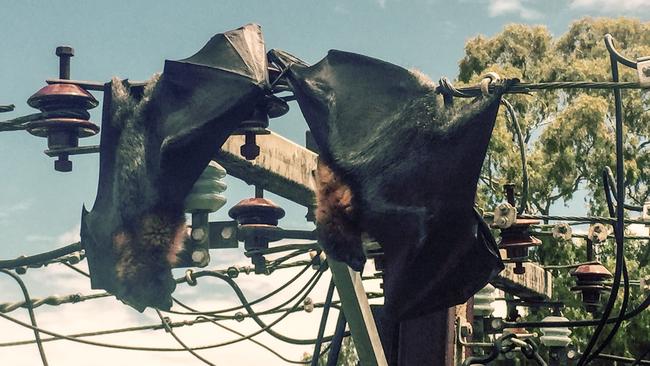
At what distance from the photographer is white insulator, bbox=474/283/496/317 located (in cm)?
1134

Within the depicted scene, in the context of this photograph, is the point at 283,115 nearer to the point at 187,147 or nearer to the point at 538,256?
the point at 187,147

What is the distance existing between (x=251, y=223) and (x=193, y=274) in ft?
6.65

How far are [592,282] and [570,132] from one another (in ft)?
48.5

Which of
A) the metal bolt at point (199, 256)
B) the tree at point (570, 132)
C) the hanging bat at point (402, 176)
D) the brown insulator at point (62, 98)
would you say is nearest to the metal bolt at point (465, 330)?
the metal bolt at point (199, 256)

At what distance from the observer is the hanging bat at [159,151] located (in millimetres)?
6051

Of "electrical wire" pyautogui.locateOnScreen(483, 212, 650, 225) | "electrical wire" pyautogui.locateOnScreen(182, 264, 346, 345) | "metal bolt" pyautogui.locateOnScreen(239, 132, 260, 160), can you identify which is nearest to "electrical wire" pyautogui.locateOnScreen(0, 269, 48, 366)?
"electrical wire" pyautogui.locateOnScreen(182, 264, 346, 345)

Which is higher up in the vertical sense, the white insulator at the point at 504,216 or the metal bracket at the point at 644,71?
the metal bracket at the point at 644,71

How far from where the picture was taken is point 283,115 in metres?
6.27

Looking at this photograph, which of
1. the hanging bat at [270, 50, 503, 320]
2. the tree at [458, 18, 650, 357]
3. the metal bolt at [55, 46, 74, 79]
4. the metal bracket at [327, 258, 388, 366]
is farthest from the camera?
the tree at [458, 18, 650, 357]

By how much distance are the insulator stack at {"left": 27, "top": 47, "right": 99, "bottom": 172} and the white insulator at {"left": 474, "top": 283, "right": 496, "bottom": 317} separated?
5495 millimetres

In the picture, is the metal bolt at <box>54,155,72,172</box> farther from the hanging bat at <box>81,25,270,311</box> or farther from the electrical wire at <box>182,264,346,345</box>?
the electrical wire at <box>182,264,346,345</box>

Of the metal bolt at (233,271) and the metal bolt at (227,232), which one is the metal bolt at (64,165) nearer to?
the metal bolt at (227,232)

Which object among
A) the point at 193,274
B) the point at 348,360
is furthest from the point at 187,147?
the point at 348,360

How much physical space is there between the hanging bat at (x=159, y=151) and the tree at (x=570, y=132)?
17.5m
